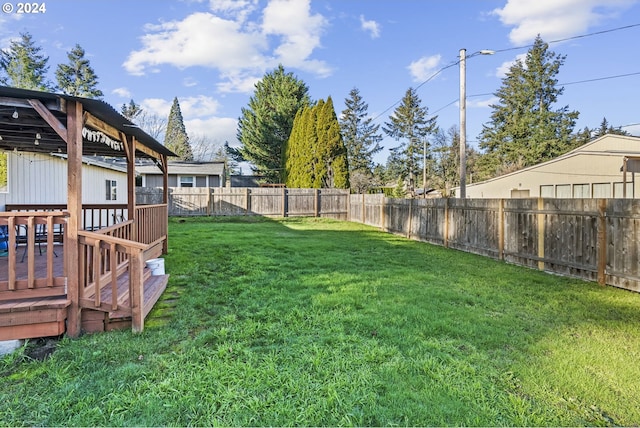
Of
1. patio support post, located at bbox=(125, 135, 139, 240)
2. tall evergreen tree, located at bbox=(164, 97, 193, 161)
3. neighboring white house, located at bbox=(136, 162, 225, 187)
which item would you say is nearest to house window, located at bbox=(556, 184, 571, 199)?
patio support post, located at bbox=(125, 135, 139, 240)

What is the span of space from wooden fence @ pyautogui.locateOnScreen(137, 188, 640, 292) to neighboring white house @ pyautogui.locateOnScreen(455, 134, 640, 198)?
9.65 meters

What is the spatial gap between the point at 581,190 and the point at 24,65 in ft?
126

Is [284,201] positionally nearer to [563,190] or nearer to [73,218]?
[563,190]

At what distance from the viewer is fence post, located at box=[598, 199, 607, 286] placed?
5.36 meters

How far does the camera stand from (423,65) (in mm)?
16906

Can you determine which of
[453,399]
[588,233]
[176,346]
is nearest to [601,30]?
[588,233]

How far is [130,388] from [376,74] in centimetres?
2105

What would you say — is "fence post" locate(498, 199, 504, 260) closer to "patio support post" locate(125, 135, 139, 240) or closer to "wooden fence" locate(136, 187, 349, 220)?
"patio support post" locate(125, 135, 139, 240)

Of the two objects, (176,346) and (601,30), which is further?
(601,30)

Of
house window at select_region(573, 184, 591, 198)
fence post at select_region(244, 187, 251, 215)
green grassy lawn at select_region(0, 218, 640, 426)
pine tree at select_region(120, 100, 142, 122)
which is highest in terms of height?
pine tree at select_region(120, 100, 142, 122)

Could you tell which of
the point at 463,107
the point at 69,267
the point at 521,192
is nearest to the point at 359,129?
the point at 521,192

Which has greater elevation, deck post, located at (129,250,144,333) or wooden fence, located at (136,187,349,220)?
wooden fence, located at (136,187,349,220)

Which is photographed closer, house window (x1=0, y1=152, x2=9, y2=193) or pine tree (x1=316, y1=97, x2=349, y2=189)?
house window (x1=0, y1=152, x2=9, y2=193)

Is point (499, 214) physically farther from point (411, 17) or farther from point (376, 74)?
point (376, 74)
